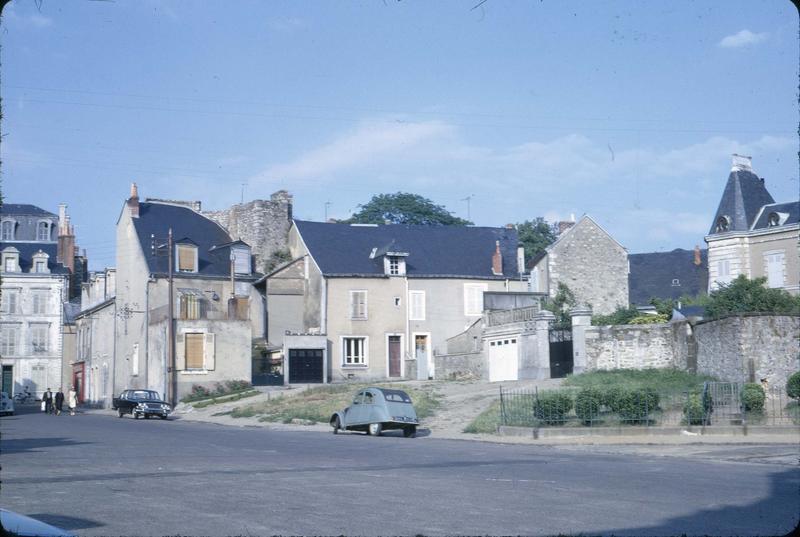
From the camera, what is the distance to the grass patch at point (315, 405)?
3441cm

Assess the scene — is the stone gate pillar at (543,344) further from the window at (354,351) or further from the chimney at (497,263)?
the chimney at (497,263)

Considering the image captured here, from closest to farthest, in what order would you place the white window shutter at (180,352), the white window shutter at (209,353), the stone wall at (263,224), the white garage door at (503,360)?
the white garage door at (503,360)
the white window shutter at (180,352)
the white window shutter at (209,353)
the stone wall at (263,224)

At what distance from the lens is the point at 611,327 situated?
A: 37.3 metres

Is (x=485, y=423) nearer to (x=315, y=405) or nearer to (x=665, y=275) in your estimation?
(x=315, y=405)

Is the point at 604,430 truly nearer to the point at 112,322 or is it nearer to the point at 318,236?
the point at 318,236

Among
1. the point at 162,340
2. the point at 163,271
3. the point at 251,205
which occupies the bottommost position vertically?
the point at 162,340

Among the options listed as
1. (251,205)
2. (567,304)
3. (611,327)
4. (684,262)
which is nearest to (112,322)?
(251,205)

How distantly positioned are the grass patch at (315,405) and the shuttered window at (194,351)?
291 inches

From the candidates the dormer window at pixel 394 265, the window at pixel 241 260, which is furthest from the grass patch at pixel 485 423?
the window at pixel 241 260

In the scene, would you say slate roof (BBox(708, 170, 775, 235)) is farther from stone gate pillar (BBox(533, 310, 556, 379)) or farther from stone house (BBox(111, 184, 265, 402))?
stone house (BBox(111, 184, 265, 402))

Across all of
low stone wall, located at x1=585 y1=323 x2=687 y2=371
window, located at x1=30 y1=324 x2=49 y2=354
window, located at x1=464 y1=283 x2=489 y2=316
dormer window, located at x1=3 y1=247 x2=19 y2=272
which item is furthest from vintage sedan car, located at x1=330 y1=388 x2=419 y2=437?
window, located at x1=30 y1=324 x2=49 y2=354

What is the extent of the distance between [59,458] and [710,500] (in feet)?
40.8

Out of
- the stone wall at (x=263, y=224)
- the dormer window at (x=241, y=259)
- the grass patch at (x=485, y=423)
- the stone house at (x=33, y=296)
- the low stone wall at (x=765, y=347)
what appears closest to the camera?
the grass patch at (x=485, y=423)

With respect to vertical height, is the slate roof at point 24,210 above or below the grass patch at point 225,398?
above
